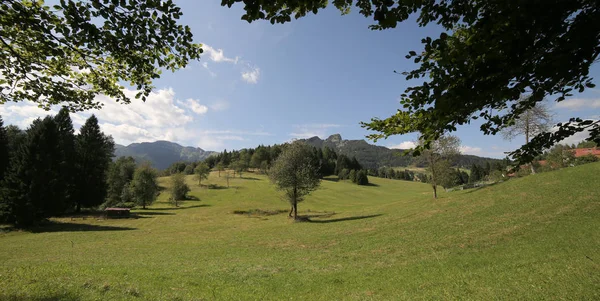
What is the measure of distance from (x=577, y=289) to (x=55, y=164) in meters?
55.9

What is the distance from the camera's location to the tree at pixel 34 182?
3175 centimetres

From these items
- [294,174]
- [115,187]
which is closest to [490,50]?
[294,174]

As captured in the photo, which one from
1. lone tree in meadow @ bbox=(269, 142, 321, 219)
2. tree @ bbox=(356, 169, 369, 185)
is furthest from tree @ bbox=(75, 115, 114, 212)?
tree @ bbox=(356, 169, 369, 185)

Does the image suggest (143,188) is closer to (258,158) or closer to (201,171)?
(201,171)

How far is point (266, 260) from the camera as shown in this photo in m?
16.0

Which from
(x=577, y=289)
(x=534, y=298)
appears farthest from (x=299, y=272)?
(x=577, y=289)

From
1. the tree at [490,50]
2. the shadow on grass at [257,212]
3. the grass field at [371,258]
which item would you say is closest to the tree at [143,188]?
the shadow on grass at [257,212]

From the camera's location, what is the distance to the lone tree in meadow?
3809cm

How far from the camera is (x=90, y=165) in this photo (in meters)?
53.5

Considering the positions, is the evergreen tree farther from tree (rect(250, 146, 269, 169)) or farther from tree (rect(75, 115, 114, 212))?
tree (rect(250, 146, 269, 169))

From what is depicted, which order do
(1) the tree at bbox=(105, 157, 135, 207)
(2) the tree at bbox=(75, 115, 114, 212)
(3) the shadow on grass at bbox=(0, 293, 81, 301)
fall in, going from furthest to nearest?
1. (1) the tree at bbox=(105, 157, 135, 207)
2. (2) the tree at bbox=(75, 115, 114, 212)
3. (3) the shadow on grass at bbox=(0, 293, 81, 301)

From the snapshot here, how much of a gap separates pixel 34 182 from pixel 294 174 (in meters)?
34.8

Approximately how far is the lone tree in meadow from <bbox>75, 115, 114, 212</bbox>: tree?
39.8m

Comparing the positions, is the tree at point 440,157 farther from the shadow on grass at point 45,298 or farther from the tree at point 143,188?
the tree at point 143,188
